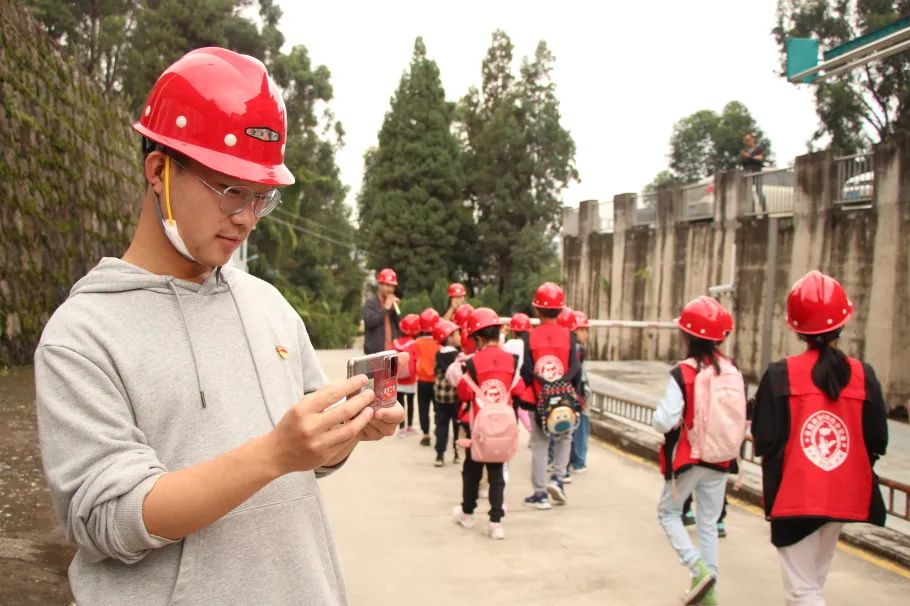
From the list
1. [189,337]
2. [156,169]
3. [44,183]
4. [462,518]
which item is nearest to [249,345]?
[189,337]

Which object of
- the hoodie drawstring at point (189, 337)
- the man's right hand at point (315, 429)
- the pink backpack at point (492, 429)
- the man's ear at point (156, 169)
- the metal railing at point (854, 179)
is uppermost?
the metal railing at point (854, 179)

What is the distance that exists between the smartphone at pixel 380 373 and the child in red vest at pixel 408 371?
329 inches

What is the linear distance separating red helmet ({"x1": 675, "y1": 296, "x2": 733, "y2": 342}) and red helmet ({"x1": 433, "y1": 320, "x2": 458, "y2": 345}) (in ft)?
13.1

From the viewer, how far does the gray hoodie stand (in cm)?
143

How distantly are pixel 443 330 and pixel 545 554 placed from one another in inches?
135

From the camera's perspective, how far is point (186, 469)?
143 cm

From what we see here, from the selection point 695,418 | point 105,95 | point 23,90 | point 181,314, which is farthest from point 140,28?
point 181,314

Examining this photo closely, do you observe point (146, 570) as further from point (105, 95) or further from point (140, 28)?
point (140, 28)

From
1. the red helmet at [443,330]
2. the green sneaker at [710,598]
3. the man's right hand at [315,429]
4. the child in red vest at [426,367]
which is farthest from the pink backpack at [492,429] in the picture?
the man's right hand at [315,429]

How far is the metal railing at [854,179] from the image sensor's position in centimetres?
1345

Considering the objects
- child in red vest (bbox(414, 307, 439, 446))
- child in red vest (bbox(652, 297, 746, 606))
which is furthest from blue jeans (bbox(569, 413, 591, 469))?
child in red vest (bbox(652, 297, 746, 606))

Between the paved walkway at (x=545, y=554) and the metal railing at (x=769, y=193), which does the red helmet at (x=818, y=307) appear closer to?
the paved walkway at (x=545, y=554)

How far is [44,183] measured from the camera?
9.71 metres

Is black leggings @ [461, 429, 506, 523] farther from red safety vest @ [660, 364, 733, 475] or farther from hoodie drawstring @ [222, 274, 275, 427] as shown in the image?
hoodie drawstring @ [222, 274, 275, 427]
